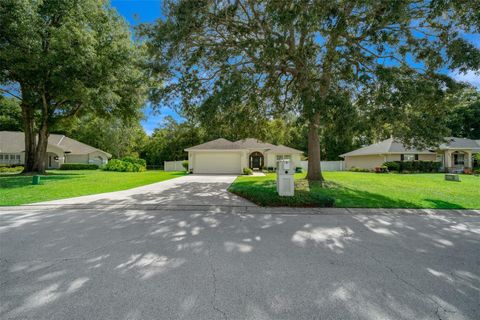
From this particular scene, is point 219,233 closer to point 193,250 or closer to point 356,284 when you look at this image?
point 193,250

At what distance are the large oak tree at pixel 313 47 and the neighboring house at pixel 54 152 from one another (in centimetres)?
2891

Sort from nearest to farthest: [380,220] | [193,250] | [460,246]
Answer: [193,250] → [460,246] → [380,220]

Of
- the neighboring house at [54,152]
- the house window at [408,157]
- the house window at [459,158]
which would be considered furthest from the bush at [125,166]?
the house window at [459,158]

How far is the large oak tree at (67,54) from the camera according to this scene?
11.7 meters

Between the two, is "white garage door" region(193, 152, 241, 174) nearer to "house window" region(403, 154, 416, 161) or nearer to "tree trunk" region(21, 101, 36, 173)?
"tree trunk" region(21, 101, 36, 173)

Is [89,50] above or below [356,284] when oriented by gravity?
above

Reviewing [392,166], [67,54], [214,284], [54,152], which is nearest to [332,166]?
[392,166]

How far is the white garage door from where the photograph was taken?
22328 millimetres

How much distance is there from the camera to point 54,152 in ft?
96.5

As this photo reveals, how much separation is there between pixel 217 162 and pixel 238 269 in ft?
64.2

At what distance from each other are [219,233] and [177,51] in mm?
7021

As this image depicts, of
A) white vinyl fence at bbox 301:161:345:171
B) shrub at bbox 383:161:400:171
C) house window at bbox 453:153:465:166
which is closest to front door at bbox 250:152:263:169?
white vinyl fence at bbox 301:161:345:171

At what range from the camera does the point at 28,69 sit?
1298cm

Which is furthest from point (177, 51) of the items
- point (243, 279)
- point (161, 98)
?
point (243, 279)
